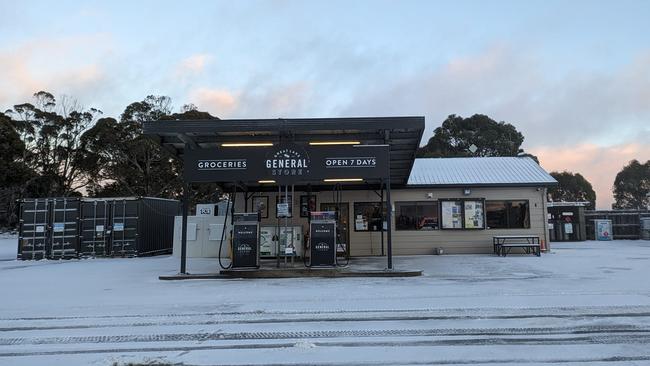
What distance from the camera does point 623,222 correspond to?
29.1m

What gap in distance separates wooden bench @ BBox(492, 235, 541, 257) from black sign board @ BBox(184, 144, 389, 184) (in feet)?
Result: 24.6

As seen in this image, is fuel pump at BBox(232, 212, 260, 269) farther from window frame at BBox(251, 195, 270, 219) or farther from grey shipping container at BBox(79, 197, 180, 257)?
grey shipping container at BBox(79, 197, 180, 257)

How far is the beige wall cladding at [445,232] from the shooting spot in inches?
732

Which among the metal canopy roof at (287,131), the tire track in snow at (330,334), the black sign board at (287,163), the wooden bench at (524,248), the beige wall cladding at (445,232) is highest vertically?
the metal canopy roof at (287,131)

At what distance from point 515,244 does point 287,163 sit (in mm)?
9941

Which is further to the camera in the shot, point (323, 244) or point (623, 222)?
point (623, 222)

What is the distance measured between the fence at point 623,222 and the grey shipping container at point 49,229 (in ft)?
90.6

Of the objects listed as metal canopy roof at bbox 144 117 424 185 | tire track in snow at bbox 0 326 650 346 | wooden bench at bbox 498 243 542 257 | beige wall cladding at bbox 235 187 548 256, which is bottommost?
tire track in snow at bbox 0 326 650 346

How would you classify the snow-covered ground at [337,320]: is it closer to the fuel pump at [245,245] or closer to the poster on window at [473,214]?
the fuel pump at [245,245]

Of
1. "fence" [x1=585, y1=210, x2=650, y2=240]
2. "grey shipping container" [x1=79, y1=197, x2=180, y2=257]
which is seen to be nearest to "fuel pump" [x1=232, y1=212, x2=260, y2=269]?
"grey shipping container" [x1=79, y1=197, x2=180, y2=257]

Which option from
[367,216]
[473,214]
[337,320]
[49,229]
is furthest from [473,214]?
[49,229]

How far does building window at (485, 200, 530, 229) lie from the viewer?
1870cm

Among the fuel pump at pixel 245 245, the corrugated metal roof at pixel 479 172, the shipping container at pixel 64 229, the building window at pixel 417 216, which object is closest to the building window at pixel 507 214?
the corrugated metal roof at pixel 479 172

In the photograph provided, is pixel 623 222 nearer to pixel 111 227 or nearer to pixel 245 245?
pixel 245 245
